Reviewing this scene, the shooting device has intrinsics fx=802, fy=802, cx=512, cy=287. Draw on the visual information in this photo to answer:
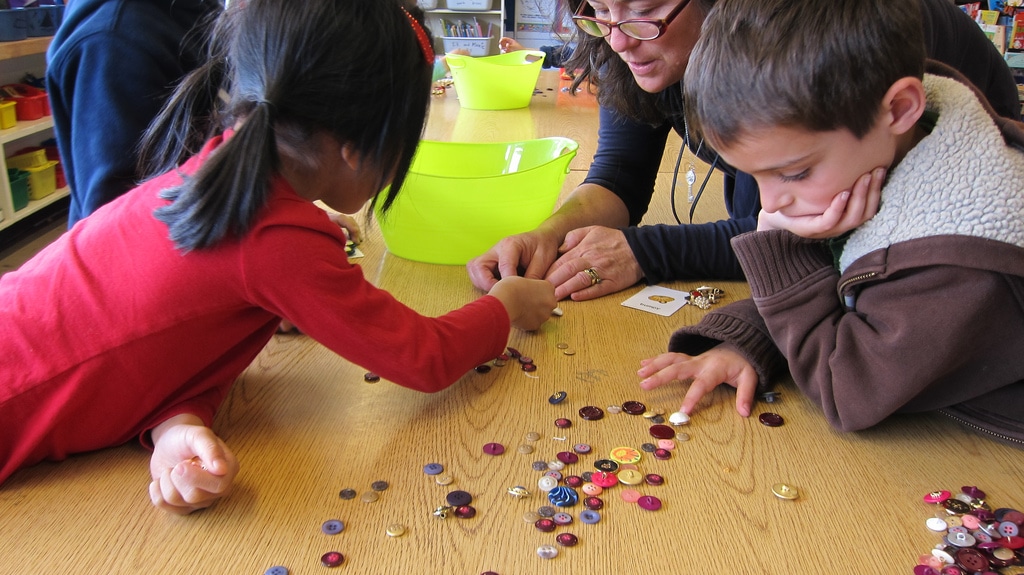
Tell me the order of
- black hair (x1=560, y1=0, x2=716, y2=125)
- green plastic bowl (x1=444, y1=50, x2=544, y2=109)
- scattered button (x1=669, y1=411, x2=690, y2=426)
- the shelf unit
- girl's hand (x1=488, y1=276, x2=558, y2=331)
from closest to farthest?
scattered button (x1=669, y1=411, x2=690, y2=426) < girl's hand (x1=488, y1=276, x2=558, y2=331) < black hair (x1=560, y1=0, x2=716, y2=125) < green plastic bowl (x1=444, y1=50, x2=544, y2=109) < the shelf unit

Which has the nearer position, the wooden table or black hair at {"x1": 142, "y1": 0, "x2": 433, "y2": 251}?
the wooden table

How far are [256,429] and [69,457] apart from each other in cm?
19

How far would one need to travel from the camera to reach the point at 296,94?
823 millimetres

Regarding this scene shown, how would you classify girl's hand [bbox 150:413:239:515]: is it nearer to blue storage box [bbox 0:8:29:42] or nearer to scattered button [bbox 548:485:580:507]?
scattered button [bbox 548:485:580:507]

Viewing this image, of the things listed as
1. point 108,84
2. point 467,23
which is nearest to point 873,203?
point 108,84

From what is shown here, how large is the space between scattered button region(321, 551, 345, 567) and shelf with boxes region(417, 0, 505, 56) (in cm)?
588

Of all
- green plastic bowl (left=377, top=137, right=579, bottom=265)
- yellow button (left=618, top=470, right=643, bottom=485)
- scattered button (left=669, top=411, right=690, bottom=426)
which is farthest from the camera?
green plastic bowl (left=377, top=137, right=579, bottom=265)

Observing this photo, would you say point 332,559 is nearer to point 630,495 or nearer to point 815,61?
point 630,495

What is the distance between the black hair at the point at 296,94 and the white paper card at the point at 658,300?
1.50 ft

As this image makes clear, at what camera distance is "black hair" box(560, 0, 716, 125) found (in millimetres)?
1462

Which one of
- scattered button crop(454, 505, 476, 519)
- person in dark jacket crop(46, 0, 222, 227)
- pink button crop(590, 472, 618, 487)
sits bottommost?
scattered button crop(454, 505, 476, 519)

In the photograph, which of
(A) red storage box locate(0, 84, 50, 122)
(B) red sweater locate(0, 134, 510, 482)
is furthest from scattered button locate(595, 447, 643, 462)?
(A) red storage box locate(0, 84, 50, 122)

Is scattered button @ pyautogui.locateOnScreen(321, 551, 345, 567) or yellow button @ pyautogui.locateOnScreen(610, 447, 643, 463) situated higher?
yellow button @ pyautogui.locateOnScreen(610, 447, 643, 463)

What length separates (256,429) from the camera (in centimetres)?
89
